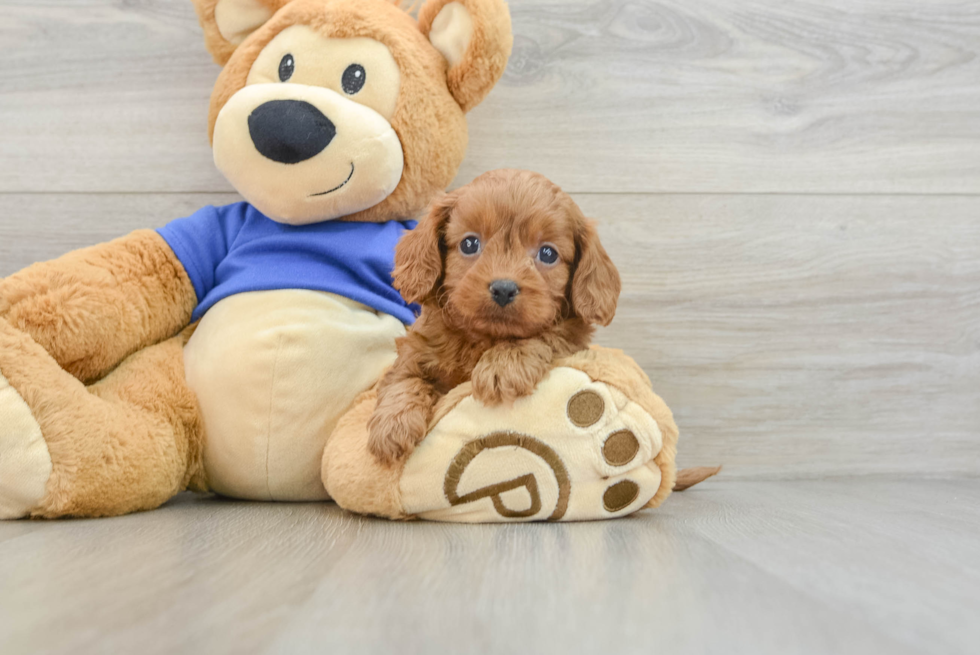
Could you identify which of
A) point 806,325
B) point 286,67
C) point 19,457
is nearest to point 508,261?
point 286,67

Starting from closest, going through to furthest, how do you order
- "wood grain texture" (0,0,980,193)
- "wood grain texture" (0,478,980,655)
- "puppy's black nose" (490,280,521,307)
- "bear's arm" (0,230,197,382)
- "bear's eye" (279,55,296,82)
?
"wood grain texture" (0,478,980,655) < "puppy's black nose" (490,280,521,307) < "bear's arm" (0,230,197,382) < "bear's eye" (279,55,296,82) < "wood grain texture" (0,0,980,193)

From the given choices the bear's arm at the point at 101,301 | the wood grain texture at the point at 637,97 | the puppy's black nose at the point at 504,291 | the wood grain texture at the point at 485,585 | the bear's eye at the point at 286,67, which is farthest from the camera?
the wood grain texture at the point at 637,97

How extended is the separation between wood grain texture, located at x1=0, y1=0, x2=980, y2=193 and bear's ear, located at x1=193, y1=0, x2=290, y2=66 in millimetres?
142

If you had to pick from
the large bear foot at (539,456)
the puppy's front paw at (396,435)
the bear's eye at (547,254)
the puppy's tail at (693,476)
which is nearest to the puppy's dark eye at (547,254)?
the bear's eye at (547,254)

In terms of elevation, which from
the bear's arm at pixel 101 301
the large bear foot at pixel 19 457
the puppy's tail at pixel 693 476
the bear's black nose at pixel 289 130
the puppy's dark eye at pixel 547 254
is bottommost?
the puppy's tail at pixel 693 476

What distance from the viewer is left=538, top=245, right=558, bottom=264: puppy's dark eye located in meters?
0.87

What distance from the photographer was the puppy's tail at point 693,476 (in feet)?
3.67

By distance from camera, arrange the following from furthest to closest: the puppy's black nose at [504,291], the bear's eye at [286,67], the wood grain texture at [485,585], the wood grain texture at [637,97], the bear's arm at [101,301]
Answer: the wood grain texture at [637,97] < the bear's eye at [286,67] < the bear's arm at [101,301] < the puppy's black nose at [504,291] < the wood grain texture at [485,585]

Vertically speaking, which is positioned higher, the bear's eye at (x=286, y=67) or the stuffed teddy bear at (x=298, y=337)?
the bear's eye at (x=286, y=67)

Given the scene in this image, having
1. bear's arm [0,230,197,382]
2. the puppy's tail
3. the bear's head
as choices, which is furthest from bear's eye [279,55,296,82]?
the puppy's tail

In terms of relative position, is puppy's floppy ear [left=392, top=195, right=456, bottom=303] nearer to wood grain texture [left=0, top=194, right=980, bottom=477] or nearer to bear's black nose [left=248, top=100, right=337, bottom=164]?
bear's black nose [left=248, top=100, right=337, bottom=164]

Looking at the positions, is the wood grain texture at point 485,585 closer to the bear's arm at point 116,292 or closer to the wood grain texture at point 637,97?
the bear's arm at point 116,292

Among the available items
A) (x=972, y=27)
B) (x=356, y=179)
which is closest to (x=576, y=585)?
(x=356, y=179)

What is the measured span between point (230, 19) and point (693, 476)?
1.02 metres
